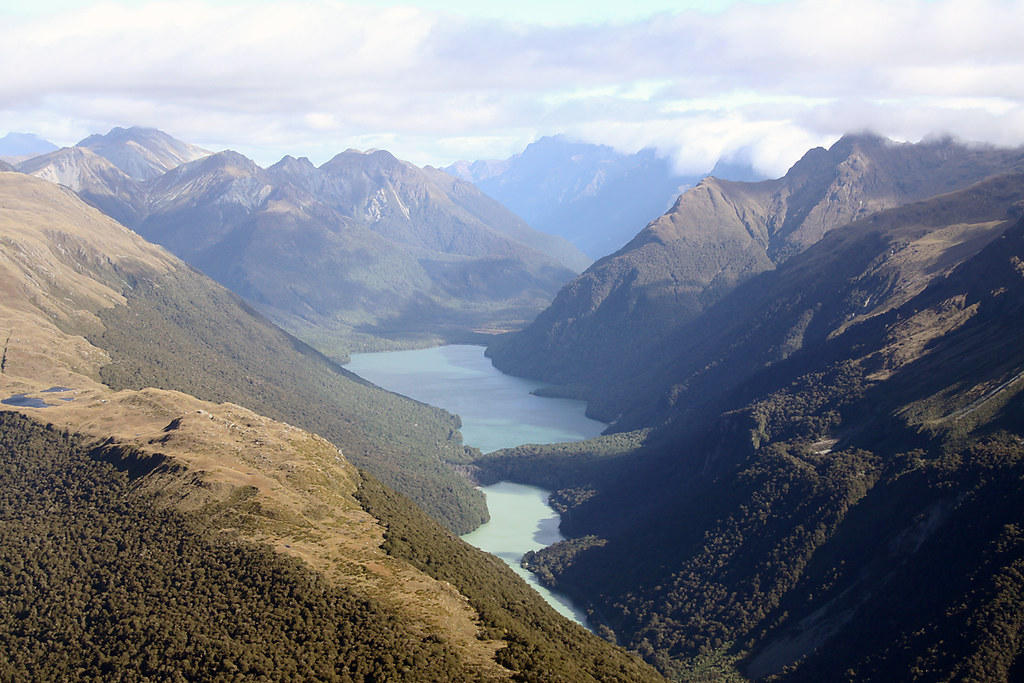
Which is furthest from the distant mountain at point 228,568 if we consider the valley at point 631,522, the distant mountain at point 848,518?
the distant mountain at point 848,518

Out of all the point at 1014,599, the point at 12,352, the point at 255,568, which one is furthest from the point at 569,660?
the point at 12,352

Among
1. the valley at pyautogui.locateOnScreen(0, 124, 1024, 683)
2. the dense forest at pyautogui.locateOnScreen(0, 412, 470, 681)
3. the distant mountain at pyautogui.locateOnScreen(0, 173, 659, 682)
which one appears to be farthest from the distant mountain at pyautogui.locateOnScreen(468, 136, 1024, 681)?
the dense forest at pyautogui.locateOnScreen(0, 412, 470, 681)

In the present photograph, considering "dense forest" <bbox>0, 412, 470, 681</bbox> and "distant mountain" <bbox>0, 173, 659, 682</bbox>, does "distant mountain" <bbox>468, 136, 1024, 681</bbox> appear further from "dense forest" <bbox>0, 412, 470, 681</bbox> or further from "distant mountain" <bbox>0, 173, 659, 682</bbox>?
"dense forest" <bbox>0, 412, 470, 681</bbox>

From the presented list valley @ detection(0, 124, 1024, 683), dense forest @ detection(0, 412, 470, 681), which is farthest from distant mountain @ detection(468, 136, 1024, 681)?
dense forest @ detection(0, 412, 470, 681)

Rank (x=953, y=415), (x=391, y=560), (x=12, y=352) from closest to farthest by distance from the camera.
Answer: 1. (x=391, y=560)
2. (x=953, y=415)
3. (x=12, y=352)

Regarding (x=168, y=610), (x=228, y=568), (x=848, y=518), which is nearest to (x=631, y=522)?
(x=848, y=518)

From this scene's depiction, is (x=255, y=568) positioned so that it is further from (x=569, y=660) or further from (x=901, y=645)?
(x=901, y=645)

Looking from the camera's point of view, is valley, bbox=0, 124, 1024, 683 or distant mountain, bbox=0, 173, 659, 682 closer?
distant mountain, bbox=0, 173, 659, 682

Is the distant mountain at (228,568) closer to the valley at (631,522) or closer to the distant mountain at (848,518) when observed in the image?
the valley at (631,522)

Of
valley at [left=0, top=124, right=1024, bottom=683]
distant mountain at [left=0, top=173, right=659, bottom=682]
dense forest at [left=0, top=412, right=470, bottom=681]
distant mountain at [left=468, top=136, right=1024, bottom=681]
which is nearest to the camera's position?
dense forest at [left=0, top=412, right=470, bottom=681]

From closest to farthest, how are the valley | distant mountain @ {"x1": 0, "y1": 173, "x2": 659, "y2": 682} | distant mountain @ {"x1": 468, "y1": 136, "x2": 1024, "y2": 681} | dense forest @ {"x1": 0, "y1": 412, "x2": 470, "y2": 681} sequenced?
dense forest @ {"x1": 0, "y1": 412, "x2": 470, "y2": 681}, distant mountain @ {"x1": 0, "y1": 173, "x2": 659, "y2": 682}, the valley, distant mountain @ {"x1": 468, "y1": 136, "x2": 1024, "y2": 681}

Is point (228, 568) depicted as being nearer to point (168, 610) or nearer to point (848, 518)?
point (168, 610)
